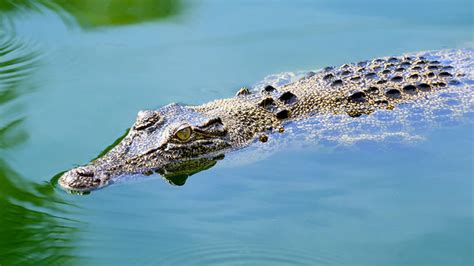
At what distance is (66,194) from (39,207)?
0.76 ft

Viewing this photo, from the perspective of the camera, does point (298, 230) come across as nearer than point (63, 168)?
Yes

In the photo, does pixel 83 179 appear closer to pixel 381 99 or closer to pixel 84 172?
pixel 84 172

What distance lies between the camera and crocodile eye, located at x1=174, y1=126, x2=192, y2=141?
627cm

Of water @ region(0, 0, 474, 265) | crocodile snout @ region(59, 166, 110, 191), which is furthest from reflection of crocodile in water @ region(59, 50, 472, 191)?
water @ region(0, 0, 474, 265)

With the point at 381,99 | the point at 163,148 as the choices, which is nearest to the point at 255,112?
the point at 163,148

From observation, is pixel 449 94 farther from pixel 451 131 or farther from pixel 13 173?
pixel 13 173

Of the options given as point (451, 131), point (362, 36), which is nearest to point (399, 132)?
point (451, 131)

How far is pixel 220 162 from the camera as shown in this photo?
6.39 metres

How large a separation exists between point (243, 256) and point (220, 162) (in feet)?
4.69

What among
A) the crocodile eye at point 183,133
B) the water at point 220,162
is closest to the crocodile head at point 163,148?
the crocodile eye at point 183,133

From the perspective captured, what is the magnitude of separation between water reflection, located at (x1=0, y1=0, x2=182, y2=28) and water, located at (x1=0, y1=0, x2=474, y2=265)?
0.04 metres

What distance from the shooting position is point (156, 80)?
797 centimetres

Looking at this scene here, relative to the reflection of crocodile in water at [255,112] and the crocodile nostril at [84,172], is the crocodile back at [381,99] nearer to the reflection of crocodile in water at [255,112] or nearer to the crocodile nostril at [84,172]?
the reflection of crocodile in water at [255,112]

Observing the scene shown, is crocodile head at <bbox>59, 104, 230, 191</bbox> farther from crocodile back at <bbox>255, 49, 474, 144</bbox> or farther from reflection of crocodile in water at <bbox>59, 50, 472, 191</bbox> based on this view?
crocodile back at <bbox>255, 49, 474, 144</bbox>
